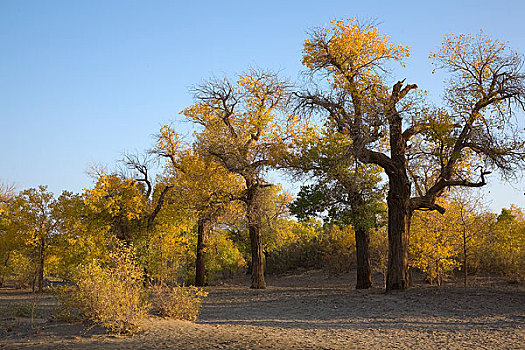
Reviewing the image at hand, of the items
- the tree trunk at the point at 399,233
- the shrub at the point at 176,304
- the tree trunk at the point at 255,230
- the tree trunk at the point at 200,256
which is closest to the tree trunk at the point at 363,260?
the tree trunk at the point at 399,233

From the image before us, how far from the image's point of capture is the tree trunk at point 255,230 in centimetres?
2094

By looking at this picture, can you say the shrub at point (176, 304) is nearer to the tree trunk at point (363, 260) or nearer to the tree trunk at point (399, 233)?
the tree trunk at point (399, 233)

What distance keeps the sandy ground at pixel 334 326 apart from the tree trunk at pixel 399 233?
0.63 metres

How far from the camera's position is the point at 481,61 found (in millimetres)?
14516

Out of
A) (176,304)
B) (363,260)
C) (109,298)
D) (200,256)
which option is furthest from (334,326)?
(200,256)

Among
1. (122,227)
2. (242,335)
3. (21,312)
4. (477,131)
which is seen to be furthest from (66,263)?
(477,131)

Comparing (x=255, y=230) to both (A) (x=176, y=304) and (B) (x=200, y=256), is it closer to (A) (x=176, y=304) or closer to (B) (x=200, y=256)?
(B) (x=200, y=256)

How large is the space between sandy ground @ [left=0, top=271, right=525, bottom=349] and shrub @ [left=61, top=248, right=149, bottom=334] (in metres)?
0.27

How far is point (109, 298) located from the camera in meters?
8.48

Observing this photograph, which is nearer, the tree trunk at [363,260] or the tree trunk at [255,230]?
the tree trunk at [363,260]

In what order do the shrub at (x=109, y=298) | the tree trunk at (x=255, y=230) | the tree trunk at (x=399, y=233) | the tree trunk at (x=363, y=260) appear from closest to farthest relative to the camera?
the shrub at (x=109, y=298)
the tree trunk at (x=399, y=233)
the tree trunk at (x=363, y=260)
the tree trunk at (x=255, y=230)

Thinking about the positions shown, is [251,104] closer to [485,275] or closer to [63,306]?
[63,306]

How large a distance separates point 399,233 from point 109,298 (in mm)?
10206

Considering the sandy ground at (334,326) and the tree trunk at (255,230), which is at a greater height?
the tree trunk at (255,230)
